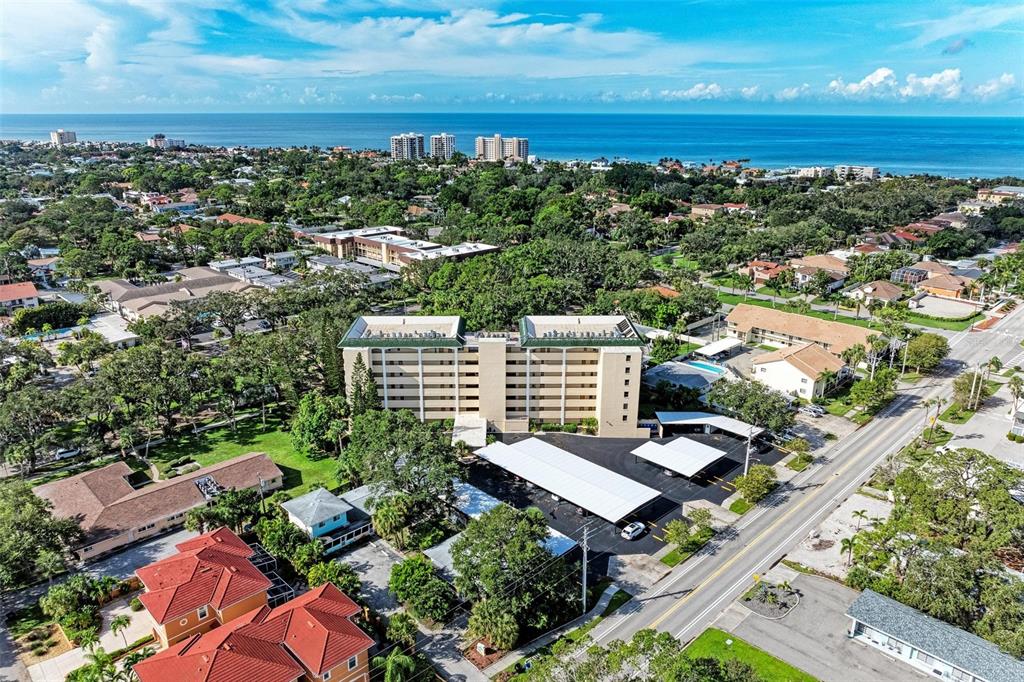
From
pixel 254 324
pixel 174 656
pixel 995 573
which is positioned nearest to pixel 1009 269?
pixel 995 573

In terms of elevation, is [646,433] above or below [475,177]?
below

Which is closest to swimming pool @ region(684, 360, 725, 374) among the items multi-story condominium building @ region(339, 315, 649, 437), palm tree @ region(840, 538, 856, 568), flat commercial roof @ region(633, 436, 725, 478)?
multi-story condominium building @ region(339, 315, 649, 437)

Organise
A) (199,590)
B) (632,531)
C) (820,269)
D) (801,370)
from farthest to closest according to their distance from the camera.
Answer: (820,269)
(801,370)
(632,531)
(199,590)

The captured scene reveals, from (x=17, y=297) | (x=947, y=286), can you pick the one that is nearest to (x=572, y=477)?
(x=947, y=286)

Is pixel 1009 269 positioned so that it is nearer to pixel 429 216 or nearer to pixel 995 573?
pixel 995 573

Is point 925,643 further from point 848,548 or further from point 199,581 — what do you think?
point 199,581

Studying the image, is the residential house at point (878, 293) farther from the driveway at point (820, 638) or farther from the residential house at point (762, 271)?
the driveway at point (820, 638)
